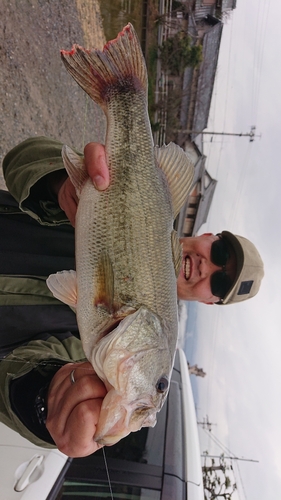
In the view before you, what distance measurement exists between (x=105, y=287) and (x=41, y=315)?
1.03m

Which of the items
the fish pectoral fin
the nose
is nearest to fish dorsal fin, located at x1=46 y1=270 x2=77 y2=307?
the fish pectoral fin

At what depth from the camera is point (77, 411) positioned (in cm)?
192

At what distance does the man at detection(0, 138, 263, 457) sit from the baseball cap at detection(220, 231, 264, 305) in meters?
2.38

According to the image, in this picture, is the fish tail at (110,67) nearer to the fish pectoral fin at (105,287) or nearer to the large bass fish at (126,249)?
the large bass fish at (126,249)

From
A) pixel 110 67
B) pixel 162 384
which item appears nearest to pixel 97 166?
pixel 110 67

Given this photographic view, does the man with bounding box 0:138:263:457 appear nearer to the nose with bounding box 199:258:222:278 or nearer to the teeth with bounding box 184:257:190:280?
the teeth with bounding box 184:257:190:280

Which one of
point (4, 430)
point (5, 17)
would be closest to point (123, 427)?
point (4, 430)

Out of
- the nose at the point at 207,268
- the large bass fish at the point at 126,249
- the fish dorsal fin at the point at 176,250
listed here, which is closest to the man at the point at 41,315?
the large bass fish at the point at 126,249

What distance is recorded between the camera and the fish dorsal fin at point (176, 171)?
2.82 metres

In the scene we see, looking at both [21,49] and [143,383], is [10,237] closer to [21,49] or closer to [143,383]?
[143,383]

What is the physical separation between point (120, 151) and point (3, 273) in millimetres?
1456

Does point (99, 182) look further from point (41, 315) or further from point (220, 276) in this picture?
point (220, 276)

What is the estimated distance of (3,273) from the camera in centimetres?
299

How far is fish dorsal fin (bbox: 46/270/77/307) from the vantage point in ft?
7.67
